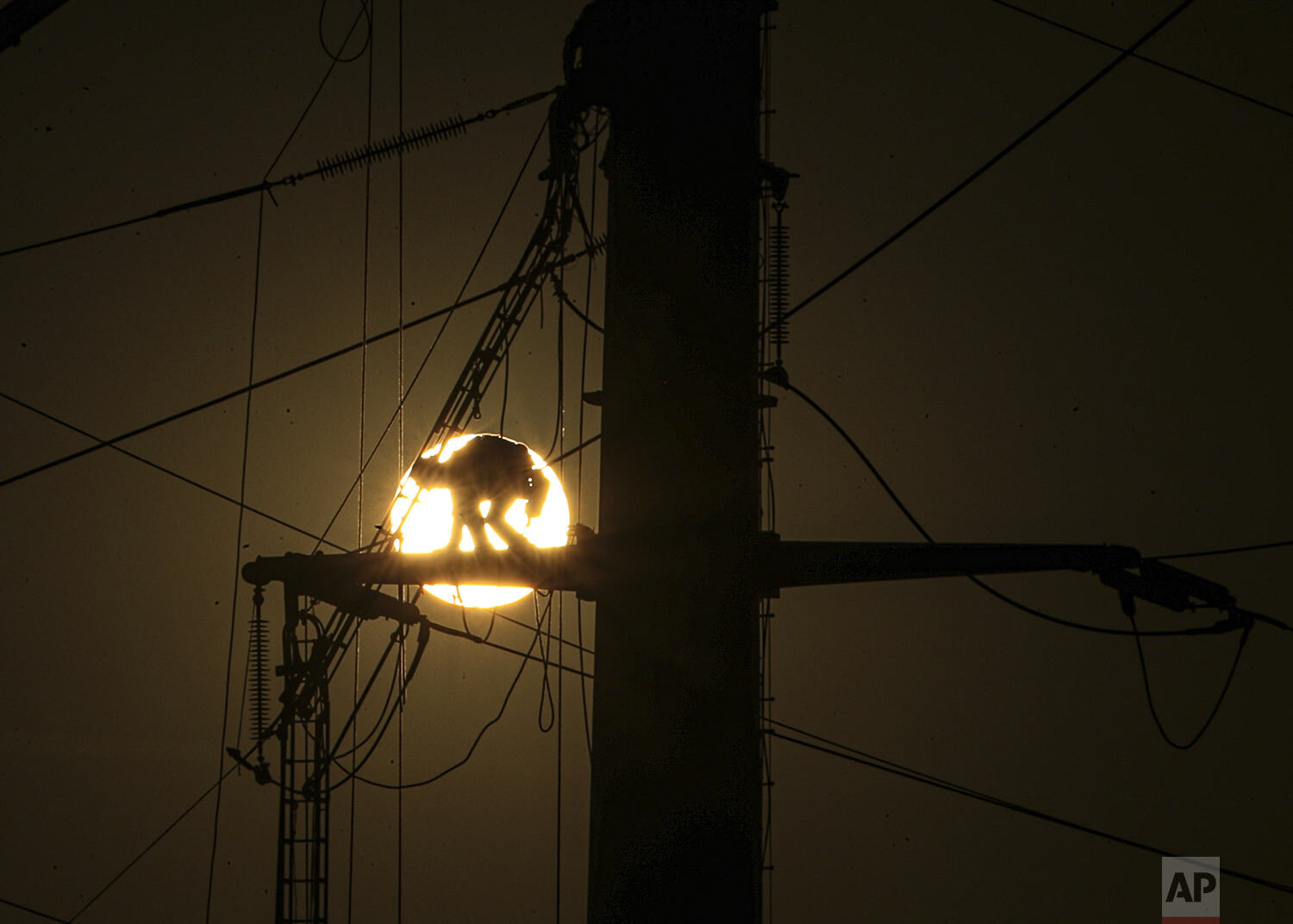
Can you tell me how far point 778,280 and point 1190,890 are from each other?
3.24 metres

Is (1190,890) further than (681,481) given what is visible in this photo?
Yes

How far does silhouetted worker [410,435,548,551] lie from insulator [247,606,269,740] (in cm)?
108

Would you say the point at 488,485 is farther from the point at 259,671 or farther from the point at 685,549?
the point at 259,671

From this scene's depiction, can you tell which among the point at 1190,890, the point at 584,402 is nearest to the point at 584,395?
the point at 584,402

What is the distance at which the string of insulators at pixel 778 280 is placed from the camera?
4.82m

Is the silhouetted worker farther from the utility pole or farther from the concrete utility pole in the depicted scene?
the concrete utility pole

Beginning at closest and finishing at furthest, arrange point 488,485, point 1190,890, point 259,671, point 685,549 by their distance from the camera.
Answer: point 685,549 < point 488,485 < point 259,671 < point 1190,890

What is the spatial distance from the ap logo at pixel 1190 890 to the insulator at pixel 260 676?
389cm

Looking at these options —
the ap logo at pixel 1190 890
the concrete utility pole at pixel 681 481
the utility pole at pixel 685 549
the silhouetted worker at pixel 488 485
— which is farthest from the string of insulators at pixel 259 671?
the ap logo at pixel 1190 890

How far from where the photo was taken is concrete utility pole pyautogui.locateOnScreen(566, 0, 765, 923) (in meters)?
4.10

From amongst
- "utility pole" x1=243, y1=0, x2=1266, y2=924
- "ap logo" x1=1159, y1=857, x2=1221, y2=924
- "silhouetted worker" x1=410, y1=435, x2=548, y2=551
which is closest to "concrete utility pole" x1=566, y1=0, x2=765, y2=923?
"utility pole" x1=243, y1=0, x2=1266, y2=924

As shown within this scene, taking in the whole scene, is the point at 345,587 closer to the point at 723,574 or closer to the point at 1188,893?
the point at 723,574

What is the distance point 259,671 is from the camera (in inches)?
196

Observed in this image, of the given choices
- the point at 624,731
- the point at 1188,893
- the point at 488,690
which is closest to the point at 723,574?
the point at 624,731
